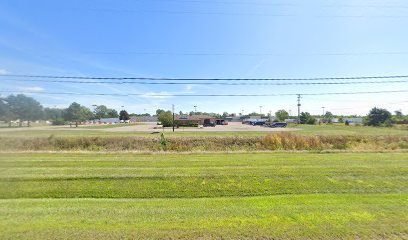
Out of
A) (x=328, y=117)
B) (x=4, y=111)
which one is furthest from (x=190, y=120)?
(x=328, y=117)

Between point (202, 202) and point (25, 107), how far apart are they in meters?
5.15

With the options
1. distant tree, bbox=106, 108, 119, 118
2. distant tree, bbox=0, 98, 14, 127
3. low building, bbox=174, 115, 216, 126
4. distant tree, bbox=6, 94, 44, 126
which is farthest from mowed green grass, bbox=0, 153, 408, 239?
distant tree, bbox=106, 108, 119, 118

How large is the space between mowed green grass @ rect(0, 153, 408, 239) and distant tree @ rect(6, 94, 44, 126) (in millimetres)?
1734

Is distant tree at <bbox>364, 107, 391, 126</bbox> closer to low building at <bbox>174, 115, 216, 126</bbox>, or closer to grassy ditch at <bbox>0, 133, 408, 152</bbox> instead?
low building at <bbox>174, 115, 216, 126</bbox>

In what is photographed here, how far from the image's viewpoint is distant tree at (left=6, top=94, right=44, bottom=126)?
5367 mm

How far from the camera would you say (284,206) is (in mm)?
6504

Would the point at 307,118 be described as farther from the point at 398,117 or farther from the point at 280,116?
the point at 398,117

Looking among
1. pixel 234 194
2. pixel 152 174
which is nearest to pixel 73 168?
pixel 152 174

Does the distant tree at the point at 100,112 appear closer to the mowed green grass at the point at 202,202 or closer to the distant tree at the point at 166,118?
the distant tree at the point at 166,118

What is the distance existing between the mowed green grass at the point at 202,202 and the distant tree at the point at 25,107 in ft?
5.69

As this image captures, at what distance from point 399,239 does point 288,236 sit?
2.18 metres

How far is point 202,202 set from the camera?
22.7 ft

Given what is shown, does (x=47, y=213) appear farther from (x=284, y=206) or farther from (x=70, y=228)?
(x=284, y=206)

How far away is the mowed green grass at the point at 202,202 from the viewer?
505 centimetres
